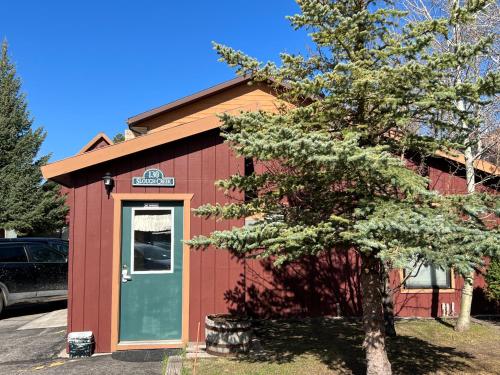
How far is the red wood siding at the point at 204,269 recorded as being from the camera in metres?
7.25

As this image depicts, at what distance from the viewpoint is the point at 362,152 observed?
12.4 feet

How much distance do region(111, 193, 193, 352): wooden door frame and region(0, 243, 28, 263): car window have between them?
482cm

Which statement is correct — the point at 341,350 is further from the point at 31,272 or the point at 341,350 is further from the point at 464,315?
the point at 31,272

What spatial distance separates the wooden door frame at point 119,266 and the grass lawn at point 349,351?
1.21 m

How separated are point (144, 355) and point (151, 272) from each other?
1.31 metres

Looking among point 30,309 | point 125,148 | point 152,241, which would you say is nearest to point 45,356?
point 152,241

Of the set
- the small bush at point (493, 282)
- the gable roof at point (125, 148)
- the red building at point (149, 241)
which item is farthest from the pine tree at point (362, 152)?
the small bush at point (493, 282)

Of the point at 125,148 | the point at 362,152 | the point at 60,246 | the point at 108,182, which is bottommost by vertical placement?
the point at 60,246

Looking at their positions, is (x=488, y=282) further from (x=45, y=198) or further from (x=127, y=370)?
(x=45, y=198)

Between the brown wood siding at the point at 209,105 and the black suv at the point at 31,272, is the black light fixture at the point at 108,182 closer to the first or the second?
the black suv at the point at 31,272

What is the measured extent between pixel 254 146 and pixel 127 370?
13.0 feet

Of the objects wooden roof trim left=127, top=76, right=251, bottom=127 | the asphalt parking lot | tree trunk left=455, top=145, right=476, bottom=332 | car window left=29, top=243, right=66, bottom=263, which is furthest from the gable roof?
wooden roof trim left=127, top=76, right=251, bottom=127

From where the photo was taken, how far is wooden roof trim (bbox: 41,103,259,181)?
697 centimetres

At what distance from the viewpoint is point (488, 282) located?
8.90 meters
